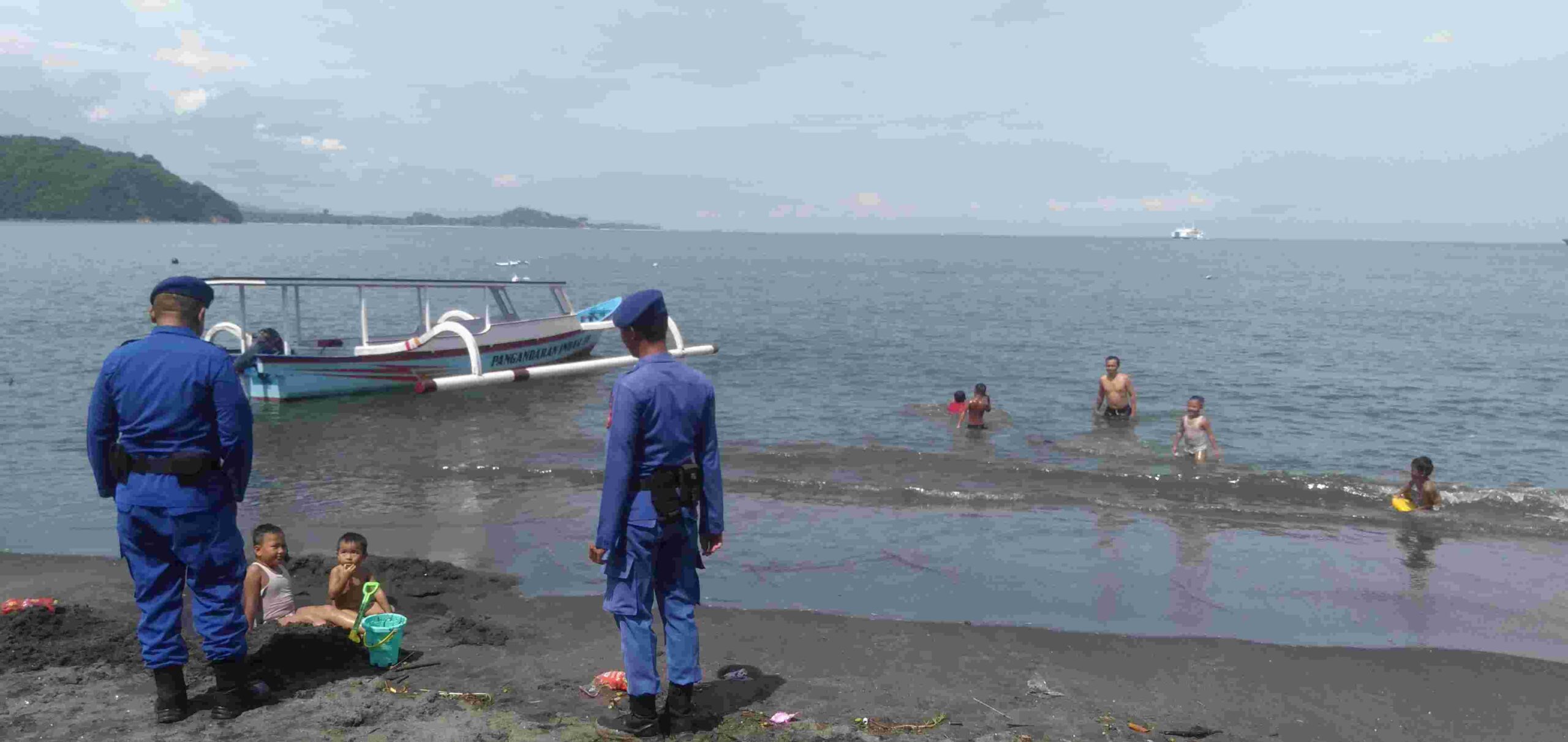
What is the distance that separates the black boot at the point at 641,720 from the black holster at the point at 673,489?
0.90 m

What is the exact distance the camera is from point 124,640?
6402 mm

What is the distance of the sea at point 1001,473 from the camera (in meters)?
9.07

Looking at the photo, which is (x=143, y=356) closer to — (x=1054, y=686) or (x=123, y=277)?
(x=1054, y=686)

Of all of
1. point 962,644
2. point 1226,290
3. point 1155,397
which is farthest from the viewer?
point 1226,290

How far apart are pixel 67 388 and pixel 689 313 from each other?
28.0m

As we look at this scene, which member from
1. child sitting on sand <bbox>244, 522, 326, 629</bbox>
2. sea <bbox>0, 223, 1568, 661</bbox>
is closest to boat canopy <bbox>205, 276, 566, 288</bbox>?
sea <bbox>0, 223, 1568, 661</bbox>

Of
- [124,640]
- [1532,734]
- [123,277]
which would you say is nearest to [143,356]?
[124,640]

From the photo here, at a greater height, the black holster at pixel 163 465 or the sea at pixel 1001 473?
the black holster at pixel 163 465

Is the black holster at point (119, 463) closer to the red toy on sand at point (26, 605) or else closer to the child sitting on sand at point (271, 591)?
the child sitting on sand at point (271, 591)

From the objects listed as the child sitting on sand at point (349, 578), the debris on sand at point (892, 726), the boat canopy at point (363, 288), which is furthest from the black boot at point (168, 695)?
the boat canopy at point (363, 288)

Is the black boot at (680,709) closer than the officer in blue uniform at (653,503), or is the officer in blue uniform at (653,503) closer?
the officer in blue uniform at (653,503)

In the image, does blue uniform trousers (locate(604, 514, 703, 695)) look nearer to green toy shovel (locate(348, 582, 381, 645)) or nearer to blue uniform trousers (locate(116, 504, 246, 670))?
blue uniform trousers (locate(116, 504, 246, 670))

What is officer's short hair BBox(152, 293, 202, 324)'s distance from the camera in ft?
16.4

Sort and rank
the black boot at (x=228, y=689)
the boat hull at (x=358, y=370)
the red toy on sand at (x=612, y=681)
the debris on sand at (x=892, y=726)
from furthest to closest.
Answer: the boat hull at (x=358, y=370)
the red toy on sand at (x=612, y=681)
the debris on sand at (x=892, y=726)
the black boot at (x=228, y=689)
